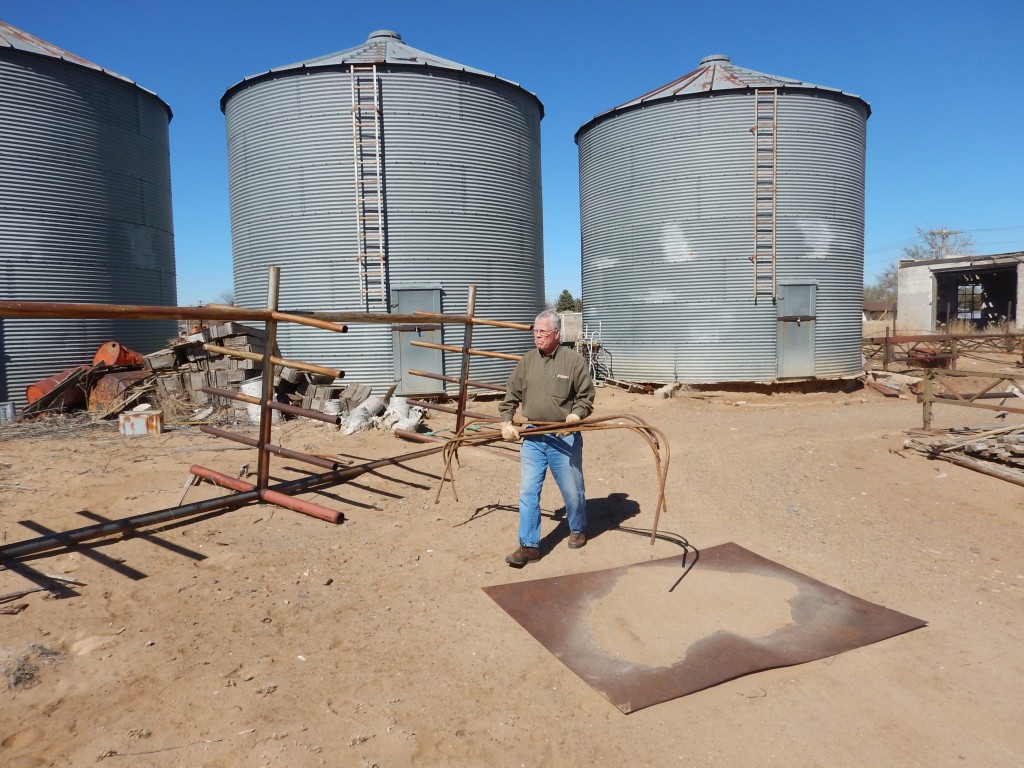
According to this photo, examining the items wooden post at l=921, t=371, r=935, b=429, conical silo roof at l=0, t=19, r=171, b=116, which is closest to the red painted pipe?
wooden post at l=921, t=371, r=935, b=429

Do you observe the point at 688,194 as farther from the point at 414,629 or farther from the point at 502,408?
the point at 414,629

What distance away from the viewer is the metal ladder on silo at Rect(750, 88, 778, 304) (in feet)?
50.5

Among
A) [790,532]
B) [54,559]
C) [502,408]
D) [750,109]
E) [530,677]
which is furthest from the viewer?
[750,109]

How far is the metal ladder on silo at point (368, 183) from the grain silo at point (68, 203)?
17.5 feet

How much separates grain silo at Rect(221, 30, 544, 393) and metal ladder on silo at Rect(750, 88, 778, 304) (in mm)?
6226

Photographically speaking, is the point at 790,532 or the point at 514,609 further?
the point at 790,532

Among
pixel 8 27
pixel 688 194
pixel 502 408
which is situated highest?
pixel 8 27

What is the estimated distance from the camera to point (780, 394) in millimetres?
16016

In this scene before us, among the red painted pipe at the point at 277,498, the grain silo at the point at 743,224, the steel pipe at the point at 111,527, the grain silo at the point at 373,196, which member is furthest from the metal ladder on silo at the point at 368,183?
the steel pipe at the point at 111,527

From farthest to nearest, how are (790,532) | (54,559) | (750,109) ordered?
(750,109)
(790,532)
(54,559)

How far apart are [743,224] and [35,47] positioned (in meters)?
15.7

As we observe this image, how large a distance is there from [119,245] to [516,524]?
12393 millimetres

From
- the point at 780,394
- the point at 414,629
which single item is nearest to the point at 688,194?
the point at 780,394

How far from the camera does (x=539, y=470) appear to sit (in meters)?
5.39
